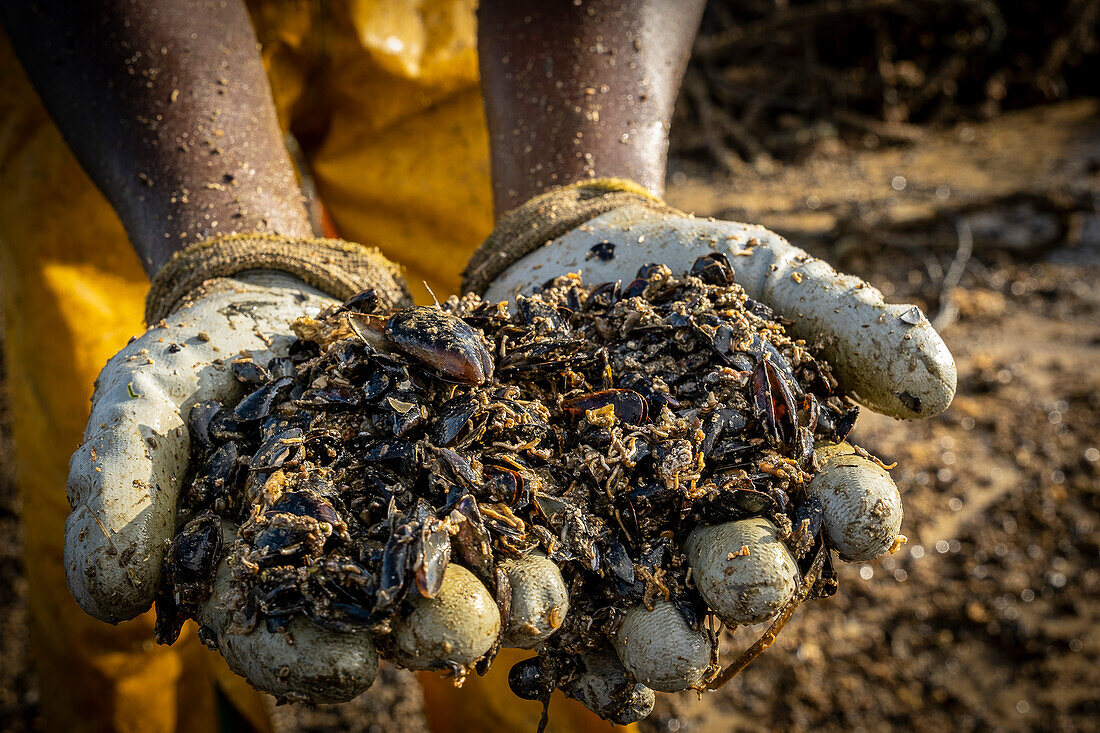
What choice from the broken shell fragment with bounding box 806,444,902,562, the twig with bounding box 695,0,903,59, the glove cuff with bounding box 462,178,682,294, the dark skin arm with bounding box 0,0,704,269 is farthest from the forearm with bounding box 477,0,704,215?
the twig with bounding box 695,0,903,59

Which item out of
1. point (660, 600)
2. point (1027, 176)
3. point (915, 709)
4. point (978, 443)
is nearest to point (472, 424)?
point (660, 600)

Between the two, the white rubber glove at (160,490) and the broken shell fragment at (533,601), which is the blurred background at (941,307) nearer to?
the broken shell fragment at (533,601)

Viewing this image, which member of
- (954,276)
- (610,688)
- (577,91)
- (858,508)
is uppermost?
(577,91)

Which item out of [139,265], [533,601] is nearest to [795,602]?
[533,601]

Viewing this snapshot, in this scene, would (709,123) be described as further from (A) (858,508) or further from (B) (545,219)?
(A) (858,508)

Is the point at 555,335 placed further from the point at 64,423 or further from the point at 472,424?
the point at 64,423

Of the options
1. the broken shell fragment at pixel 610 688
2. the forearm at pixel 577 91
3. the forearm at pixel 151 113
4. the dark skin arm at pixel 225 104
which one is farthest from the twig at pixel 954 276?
the forearm at pixel 151 113
